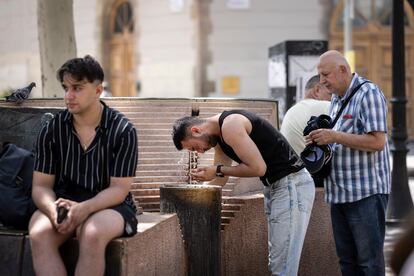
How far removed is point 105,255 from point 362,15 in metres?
20.6

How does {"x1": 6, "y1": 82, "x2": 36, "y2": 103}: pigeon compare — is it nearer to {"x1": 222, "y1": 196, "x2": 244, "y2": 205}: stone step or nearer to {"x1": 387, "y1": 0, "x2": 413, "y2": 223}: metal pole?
{"x1": 222, "y1": 196, "x2": 244, "y2": 205}: stone step

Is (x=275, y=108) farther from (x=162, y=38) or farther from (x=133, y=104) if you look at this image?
(x=162, y=38)

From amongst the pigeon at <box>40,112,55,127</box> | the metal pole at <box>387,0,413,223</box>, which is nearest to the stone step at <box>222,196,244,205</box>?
the pigeon at <box>40,112,55,127</box>

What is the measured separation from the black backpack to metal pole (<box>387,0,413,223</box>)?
634 centimetres

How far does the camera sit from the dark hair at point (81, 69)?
4.55 meters

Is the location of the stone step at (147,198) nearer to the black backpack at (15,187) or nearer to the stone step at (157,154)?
the stone step at (157,154)

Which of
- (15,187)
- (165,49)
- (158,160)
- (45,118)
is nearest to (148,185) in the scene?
(158,160)

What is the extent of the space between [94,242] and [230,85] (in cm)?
2015

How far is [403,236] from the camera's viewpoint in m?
2.03

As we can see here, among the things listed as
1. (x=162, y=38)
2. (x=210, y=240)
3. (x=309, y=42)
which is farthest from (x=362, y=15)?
(x=210, y=240)

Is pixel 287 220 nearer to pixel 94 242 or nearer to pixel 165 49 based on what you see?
pixel 94 242

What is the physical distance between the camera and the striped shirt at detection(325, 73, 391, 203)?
5168 mm

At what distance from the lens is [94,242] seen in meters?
4.20

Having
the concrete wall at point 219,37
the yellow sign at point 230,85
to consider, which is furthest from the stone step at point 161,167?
the yellow sign at point 230,85
